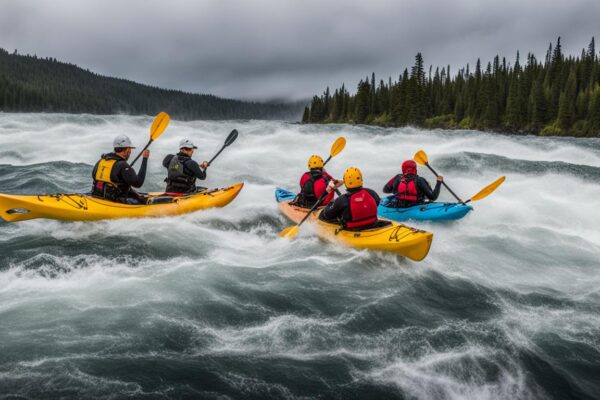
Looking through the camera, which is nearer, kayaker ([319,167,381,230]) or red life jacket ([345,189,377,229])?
kayaker ([319,167,381,230])

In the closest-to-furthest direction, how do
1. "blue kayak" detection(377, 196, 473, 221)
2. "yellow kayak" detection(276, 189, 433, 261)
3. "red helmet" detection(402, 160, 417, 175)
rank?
"yellow kayak" detection(276, 189, 433, 261) → "blue kayak" detection(377, 196, 473, 221) → "red helmet" detection(402, 160, 417, 175)

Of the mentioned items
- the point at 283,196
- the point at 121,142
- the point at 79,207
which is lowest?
the point at 283,196

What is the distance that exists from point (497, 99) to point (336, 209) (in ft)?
222

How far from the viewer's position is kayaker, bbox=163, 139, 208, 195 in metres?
10.1

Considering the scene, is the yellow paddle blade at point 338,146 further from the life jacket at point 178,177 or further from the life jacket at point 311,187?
the life jacket at point 178,177

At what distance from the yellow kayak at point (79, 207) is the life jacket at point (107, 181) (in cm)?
17

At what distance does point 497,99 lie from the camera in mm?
68000

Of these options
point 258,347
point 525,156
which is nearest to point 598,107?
point 525,156

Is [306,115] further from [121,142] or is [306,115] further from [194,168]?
[121,142]

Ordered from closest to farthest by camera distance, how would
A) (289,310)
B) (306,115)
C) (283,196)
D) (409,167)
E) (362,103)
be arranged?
1. (289,310)
2. (409,167)
3. (283,196)
4. (362,103)
5. (306,115)

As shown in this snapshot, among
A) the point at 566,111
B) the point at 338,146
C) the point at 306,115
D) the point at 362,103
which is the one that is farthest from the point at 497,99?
the point at 338,146

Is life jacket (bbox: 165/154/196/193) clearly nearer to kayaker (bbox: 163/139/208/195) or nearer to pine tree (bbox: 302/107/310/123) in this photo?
kayaker (bbox: 163/139/208/195)

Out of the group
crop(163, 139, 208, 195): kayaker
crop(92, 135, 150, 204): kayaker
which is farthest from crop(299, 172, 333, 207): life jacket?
crop(92, 135, 150, 204): kayaker

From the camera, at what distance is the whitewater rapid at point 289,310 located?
4.55m
